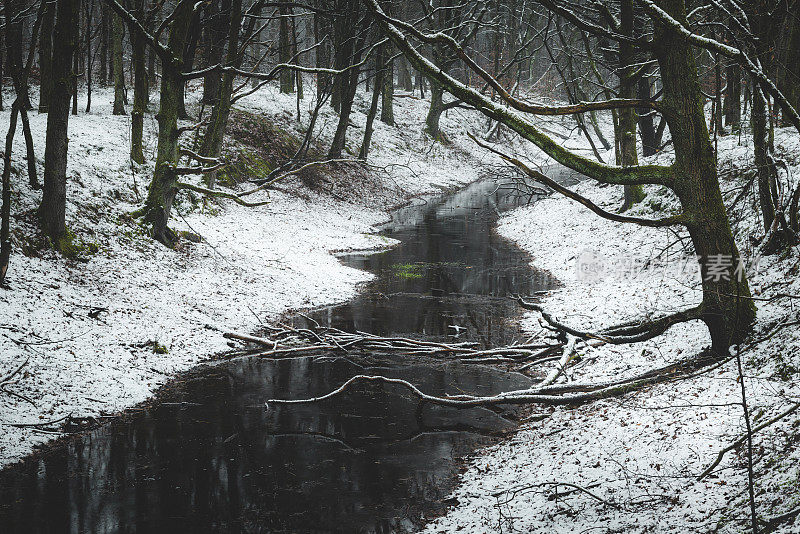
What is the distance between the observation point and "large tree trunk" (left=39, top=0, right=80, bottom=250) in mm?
11445

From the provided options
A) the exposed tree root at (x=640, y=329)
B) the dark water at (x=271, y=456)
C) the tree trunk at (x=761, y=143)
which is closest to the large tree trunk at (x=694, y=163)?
the exposed tree root at (x=640, y=329)

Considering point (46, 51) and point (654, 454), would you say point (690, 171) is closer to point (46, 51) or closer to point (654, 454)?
point (654, 454)

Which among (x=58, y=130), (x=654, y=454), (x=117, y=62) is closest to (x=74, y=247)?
(x=58, y=130)

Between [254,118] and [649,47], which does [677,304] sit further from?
[254,118]

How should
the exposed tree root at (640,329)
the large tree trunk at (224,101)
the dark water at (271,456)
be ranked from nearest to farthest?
the dark water at (271,456)
the exposed tree root at (640,329)
the large tree trunk at (224,101)

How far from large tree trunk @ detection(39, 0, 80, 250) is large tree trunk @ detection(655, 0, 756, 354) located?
35.3 feet

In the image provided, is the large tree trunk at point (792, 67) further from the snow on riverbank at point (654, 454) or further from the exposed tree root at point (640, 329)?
the exposed tree root at point (640, 329)

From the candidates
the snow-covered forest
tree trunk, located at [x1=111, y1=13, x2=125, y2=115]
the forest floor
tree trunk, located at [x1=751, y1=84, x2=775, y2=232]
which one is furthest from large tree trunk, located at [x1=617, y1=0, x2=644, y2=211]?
tree trunk, located at [x1=111, y1=13, x2=125, y2=115]

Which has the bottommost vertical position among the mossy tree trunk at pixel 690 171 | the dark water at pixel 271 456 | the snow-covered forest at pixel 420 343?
the dark water at pixel 271 456

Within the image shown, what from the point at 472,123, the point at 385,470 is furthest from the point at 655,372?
the point at 472,123

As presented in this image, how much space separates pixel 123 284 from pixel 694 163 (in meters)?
10.6

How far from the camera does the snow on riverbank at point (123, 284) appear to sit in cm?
855

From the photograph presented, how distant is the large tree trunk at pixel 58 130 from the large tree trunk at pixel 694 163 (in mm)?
10754

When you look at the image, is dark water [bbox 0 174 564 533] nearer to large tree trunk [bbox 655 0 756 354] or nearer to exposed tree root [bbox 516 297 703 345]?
exposed tree root [bbox 516 297 703 345]
